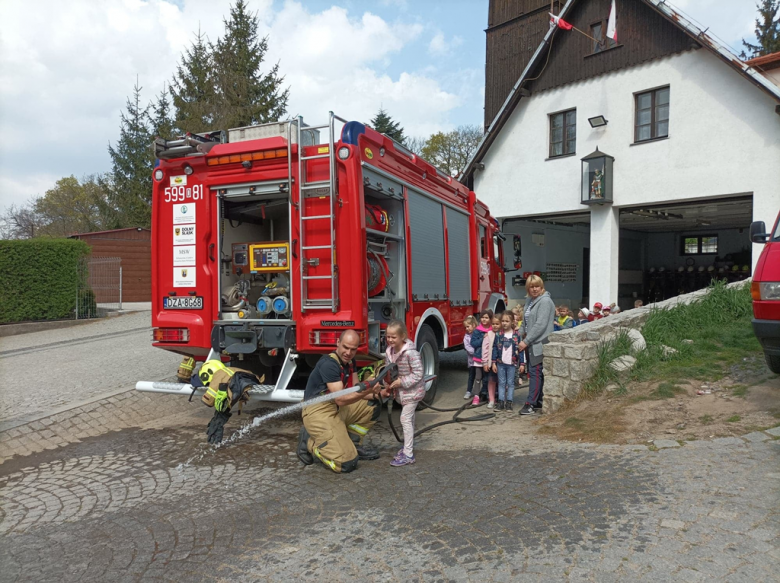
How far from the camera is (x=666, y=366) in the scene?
691 cm

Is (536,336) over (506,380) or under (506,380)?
over

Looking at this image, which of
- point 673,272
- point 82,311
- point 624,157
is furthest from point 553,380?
point 673,272

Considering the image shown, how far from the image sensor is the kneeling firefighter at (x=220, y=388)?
539 centimetres

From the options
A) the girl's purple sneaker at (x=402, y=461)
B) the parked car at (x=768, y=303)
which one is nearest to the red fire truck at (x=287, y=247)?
the girl's purple sneaker at (x=402, y=461)

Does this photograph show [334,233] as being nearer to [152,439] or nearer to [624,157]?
[152,439]

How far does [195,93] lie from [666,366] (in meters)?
27.1

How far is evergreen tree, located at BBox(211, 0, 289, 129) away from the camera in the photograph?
87.2 ft

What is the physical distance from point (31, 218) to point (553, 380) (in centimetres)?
4663

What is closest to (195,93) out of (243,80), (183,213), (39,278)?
(243,80)

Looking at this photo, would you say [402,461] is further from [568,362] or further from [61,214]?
[61,214]

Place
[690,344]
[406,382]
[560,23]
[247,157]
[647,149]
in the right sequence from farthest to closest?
1. [560,23]
2. [647,149]
3. [690,344]
4. [247,157]
5. [406,382]

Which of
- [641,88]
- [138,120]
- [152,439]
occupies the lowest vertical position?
[152,439]

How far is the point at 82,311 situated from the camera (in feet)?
53.8

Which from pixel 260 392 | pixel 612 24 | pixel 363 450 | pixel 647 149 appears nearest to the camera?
pixel 363 450
